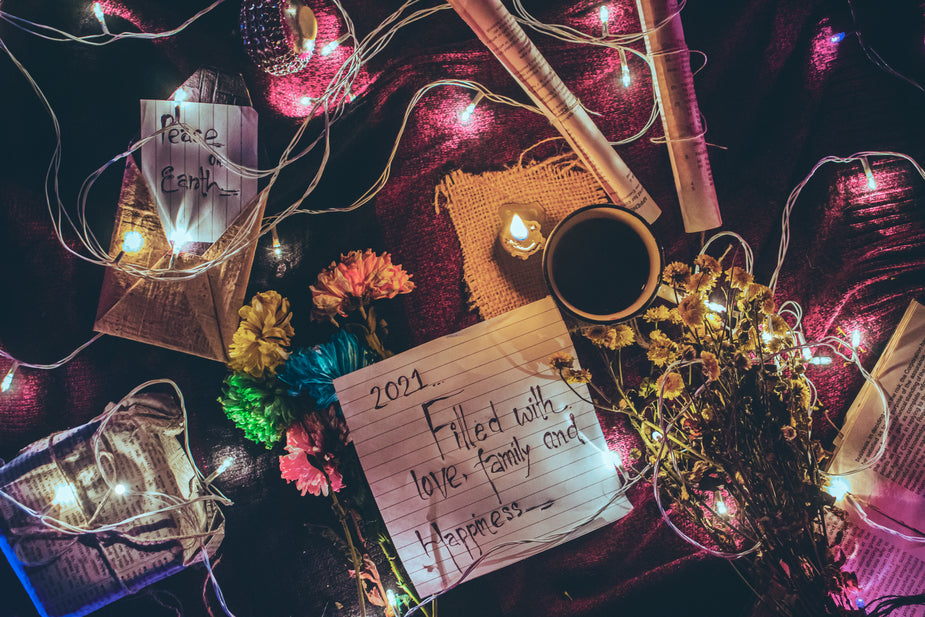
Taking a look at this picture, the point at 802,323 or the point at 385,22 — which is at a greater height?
the point at 385,22

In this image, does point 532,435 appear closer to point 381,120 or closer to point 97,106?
point 381,120

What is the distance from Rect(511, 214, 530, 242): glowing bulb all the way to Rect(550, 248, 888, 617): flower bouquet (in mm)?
186

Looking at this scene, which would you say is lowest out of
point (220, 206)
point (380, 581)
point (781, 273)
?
point (380, 581)

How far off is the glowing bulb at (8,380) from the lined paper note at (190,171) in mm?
356

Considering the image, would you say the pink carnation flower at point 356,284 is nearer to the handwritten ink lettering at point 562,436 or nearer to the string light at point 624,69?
the handwritten ink lettering at point 562,436

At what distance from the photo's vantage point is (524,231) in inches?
33.3

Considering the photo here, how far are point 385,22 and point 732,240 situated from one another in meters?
0.72

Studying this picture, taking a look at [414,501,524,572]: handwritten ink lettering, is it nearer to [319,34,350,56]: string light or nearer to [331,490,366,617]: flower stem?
[331,490,366,617]: flower stem

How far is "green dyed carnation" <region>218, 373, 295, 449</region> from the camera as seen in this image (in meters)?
0.83

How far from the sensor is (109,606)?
0.89 metres

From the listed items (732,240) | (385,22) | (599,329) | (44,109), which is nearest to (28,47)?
(44,109)

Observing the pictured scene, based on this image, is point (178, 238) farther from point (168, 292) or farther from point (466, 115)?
point (466, 115)

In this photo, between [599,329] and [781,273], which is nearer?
[599,329]

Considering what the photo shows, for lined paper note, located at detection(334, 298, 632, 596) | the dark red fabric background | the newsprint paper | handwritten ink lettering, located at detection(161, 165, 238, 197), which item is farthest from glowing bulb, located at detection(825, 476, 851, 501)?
handwritten ink lettering, located at detection(161, 165, 238, 197)
